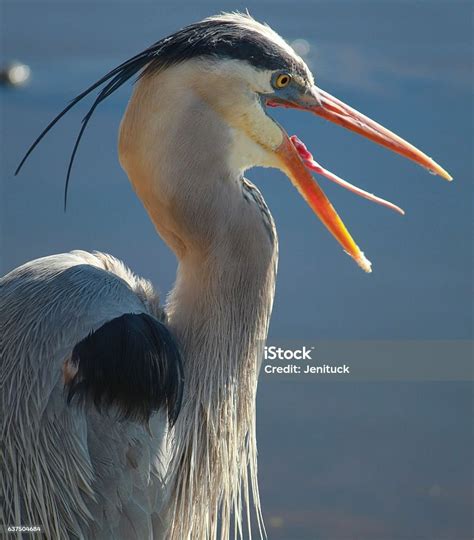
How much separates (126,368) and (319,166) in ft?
1.48

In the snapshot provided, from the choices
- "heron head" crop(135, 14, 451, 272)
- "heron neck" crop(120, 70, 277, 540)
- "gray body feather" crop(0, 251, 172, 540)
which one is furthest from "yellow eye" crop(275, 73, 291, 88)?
"gray body feather" crop(0, 251, 172, 540)

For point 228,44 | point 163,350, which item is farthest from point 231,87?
point 163,350

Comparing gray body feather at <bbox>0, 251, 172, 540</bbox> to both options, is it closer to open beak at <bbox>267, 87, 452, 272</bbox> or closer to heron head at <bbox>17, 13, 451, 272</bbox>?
heron head at <bbox>17, 13, 451, 272</bbox>

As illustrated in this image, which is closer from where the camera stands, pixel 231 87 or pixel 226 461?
pixel 231 87

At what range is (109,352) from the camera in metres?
1.41

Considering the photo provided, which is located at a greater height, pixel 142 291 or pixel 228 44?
pixel 228 44

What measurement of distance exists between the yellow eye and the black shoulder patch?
16.0 inches

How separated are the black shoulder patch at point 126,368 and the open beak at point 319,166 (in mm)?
328

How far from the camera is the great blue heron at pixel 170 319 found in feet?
4.61

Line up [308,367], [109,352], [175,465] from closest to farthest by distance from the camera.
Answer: [109,352]
[175,465]
[308,367]

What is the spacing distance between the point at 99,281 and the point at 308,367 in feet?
2.10

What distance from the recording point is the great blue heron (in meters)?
1.40

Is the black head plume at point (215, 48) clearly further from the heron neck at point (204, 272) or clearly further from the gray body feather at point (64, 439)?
the gray body feather at point (64, 439)

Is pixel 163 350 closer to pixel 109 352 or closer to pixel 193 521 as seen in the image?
pixel 109 352
